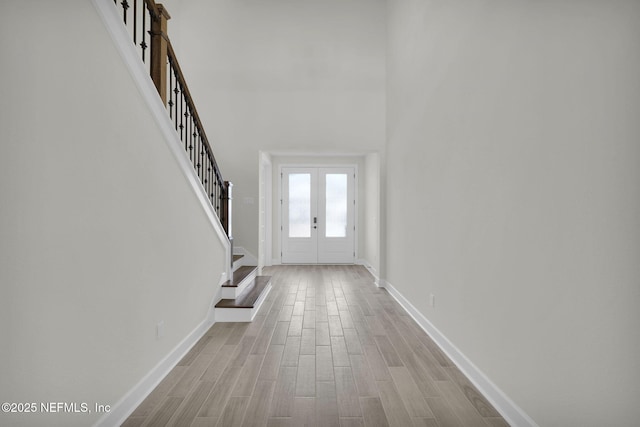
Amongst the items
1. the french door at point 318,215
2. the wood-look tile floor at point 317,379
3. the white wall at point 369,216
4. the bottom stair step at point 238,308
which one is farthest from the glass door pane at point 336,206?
the wood-look tile floor at point 317,379

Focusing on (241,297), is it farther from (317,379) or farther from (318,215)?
(318,215)

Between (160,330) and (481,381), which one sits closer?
(481,381)

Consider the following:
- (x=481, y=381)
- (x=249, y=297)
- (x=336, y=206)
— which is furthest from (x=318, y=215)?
(x=481, y=381)

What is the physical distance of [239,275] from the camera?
5324 millimetres

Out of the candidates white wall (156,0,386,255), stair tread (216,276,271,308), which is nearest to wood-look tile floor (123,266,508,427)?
stair tread (216,276,271,308)

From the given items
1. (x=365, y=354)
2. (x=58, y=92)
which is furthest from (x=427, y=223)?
(x=58, y=92)

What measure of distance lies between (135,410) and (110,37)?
87.3 inches

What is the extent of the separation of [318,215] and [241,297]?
164 inches

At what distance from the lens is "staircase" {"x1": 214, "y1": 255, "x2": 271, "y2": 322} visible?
417 centimetres

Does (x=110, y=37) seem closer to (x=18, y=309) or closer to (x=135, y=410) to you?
(x=18, y=309)

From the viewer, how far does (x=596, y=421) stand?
1558mm

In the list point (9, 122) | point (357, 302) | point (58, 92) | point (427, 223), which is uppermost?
point (58, 92)

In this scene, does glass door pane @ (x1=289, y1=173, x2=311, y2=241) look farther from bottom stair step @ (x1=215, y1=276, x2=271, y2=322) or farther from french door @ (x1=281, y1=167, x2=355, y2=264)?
bottom stair step @ (x1=215, y1=276, x2=271, y2=322)

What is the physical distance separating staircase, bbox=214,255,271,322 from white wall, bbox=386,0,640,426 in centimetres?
213
